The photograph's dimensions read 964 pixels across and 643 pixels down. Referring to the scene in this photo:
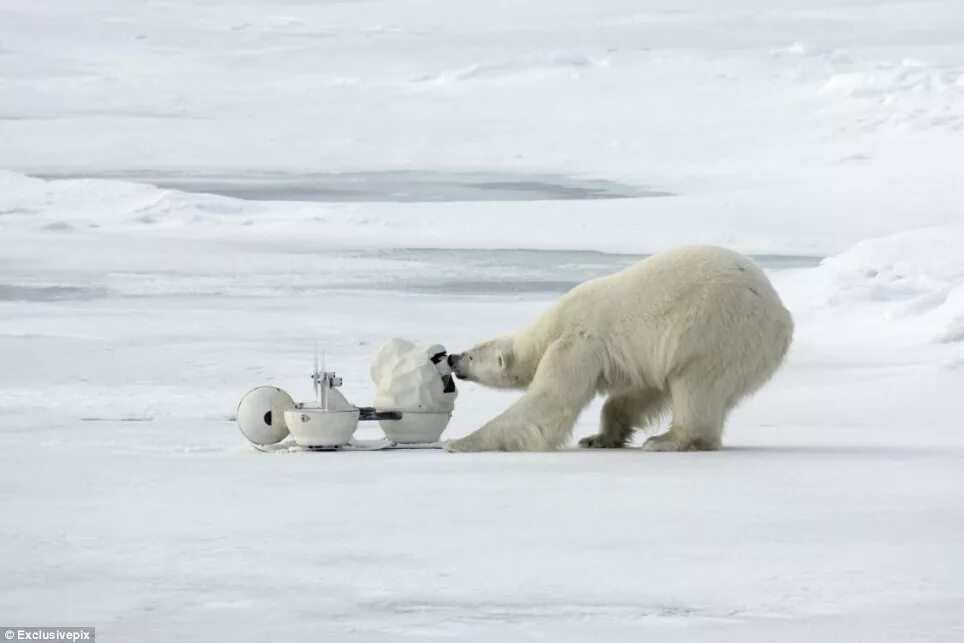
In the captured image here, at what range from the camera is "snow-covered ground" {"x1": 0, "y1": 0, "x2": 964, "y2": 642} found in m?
3.19

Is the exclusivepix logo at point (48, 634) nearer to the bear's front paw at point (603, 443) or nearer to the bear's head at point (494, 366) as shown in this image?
the bear's head at point (494, 366)

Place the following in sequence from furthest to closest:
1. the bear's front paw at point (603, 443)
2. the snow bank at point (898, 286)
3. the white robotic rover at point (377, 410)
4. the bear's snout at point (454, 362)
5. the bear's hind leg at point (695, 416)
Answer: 1. the snow bank at point (898, 286)
2. the bear's front paw at point (603, 443)
3. the bear's snout at point (454, 362)
4. the bear's hind leg at point (695, 416)
5. the white robotic rover at point (377, 410)

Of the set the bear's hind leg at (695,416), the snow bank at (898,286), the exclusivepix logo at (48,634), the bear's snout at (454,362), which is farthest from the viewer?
the snow bank at (898,286)

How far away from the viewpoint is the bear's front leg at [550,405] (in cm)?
554

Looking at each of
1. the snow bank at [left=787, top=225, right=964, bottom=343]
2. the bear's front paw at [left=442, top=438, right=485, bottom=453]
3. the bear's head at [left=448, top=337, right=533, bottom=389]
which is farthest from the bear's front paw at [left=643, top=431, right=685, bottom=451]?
the snow bank at [left=787, top=225, right=964, bottom=343]

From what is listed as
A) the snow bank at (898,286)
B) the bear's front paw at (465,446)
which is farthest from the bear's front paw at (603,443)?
the snow bank at (898,286)

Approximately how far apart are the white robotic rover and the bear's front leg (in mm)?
237

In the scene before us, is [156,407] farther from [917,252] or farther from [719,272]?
[917,252]

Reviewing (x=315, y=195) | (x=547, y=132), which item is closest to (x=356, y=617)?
(x=315, y=195)

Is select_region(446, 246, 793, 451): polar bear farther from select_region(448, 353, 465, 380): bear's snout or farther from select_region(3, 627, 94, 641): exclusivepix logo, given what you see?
select_region(3, 627, 94, 641): exclusivepix logo

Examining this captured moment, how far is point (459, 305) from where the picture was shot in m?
10.4

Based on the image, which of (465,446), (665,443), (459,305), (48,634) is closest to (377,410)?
(465,446)

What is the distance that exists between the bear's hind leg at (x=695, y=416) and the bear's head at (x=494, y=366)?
0.60m

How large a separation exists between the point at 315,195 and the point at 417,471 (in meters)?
12.2
